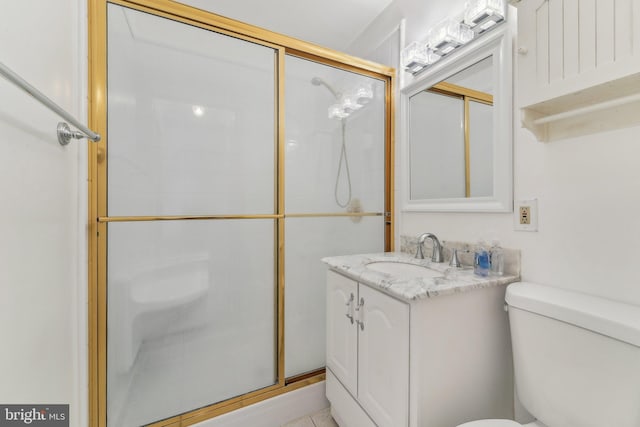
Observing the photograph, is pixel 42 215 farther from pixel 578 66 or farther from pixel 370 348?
pixel 578 66

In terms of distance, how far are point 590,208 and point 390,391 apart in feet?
3.10

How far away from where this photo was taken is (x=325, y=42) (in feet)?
7.14

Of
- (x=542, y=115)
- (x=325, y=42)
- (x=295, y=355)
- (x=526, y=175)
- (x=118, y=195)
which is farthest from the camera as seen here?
(x=325, y=42)

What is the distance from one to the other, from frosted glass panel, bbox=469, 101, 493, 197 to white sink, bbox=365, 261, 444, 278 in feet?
1.45

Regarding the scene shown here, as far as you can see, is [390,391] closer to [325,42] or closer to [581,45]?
[581,45]

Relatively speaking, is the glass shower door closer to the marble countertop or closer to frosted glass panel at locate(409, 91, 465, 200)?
the marble countertop

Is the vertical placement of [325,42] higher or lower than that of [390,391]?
higher

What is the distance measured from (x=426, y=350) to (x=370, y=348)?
10.5 inches

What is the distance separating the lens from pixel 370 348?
3.59 ft

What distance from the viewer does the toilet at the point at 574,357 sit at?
0.68 metres

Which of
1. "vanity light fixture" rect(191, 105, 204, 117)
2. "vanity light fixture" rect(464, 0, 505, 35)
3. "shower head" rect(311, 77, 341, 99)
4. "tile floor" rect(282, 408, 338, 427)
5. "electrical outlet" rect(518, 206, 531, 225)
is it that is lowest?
"tile floor" rect(282, 408, 338, 427)

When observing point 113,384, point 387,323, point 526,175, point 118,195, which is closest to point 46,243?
point 118,195

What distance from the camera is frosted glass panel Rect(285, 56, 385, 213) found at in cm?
155

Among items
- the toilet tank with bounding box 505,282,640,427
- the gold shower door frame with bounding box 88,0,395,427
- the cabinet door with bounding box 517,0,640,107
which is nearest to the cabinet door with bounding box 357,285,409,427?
the toilet tank with bounding box 505,282,640,427
